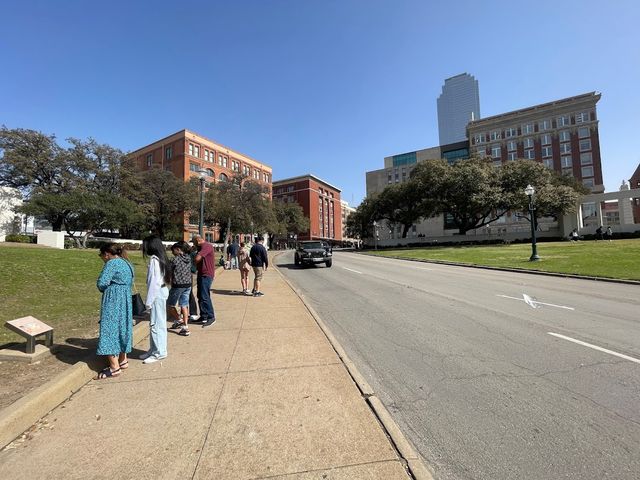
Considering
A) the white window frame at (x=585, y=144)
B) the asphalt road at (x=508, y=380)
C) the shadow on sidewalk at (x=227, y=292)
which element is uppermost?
the white window frame at (x=585, y=144)

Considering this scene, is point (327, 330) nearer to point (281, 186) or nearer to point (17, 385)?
point (17, 385)

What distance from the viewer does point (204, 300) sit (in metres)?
7.84

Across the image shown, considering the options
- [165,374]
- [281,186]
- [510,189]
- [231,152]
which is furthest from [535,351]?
[281,186]

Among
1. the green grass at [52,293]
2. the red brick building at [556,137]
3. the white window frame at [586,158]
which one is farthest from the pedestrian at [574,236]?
the white window frame at [586,158]

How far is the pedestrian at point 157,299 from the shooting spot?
5336 mm

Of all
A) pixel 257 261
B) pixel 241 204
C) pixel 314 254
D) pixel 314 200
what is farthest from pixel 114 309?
pixel 314 200

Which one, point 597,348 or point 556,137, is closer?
point 597,348

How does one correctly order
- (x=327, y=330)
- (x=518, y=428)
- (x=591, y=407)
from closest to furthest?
(x=518, y=428)
(x=591, y=407)
(x=327, y=330)

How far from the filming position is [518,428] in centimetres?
334

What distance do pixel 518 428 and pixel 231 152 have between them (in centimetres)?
8433

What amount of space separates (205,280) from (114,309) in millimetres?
3319

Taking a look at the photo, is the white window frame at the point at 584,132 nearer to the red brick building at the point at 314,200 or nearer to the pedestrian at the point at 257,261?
the red brick building at the point at 314,200

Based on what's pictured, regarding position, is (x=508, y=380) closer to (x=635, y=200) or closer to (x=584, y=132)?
(x=584, y=132)

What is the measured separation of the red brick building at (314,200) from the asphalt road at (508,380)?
102 meters
